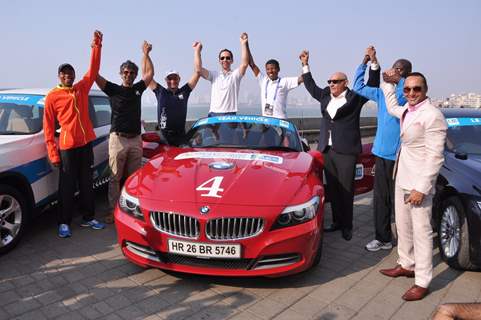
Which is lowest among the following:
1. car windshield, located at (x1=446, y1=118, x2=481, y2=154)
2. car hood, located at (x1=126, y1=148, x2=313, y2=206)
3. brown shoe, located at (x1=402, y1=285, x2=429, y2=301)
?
brown shoe, located at (x1=402, y1=285, x2=429, y2=301)

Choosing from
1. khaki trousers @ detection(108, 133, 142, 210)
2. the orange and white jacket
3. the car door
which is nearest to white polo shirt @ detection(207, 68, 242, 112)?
khaki trousers @ detection(108, 133, 142, 210)

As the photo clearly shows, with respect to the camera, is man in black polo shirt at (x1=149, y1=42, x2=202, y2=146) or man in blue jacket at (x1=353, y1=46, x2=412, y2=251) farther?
man in black polo shirt at (x1=149, y1=42, x2=202, y2=146)

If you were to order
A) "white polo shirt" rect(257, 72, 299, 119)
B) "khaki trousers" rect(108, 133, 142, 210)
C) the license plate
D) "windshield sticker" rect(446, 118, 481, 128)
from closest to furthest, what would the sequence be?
the license plate, "windshield sticker" rect(446, 118, 481, 128), "khaki trousers" rect(108, 133, 142, 210), "white polo shirt" rect(257, 72, 299, 119)

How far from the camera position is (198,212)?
10.5 ft

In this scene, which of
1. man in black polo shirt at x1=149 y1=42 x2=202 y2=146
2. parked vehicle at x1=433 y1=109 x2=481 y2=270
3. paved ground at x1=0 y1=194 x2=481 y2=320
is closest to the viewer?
paved ground at x1=0 y1=194 x2=481 y2=320

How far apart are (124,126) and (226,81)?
1884 millimetres

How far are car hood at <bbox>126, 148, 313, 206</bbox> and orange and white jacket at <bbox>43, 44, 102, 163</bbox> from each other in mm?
980

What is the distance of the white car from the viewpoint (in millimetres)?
4098

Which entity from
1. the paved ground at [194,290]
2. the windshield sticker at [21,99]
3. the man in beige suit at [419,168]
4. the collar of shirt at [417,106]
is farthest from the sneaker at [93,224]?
the collar of shirt at [417,106]

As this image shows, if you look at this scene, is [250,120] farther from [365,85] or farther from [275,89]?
[365,85]

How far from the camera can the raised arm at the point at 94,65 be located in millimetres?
4859

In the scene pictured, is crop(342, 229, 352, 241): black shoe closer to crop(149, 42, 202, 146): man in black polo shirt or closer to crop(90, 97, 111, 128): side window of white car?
crop(149, 42, 202, 146): man in black polo shirt

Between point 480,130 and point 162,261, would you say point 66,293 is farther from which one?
point 480,130

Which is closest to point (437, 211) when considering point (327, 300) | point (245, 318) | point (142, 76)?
point (327, 300)
